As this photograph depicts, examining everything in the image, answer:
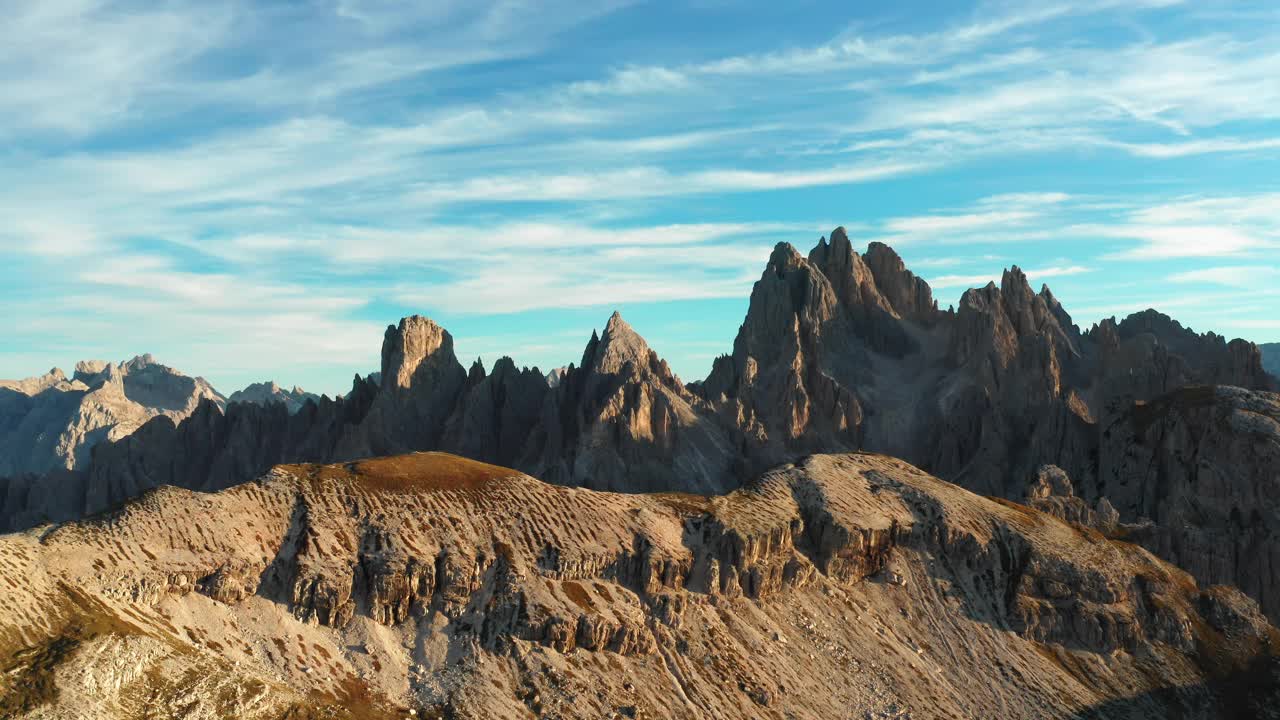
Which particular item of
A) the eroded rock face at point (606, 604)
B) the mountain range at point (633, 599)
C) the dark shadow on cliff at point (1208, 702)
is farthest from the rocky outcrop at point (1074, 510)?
the dark shadow on cliff at point (1208, 702)

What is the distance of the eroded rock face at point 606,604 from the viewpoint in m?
85.5

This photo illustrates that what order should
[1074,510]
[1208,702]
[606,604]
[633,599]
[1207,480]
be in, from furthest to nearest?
[1207,480] → [1074,510] → [1208,702] → [633,599] → [606,604]

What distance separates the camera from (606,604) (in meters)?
103

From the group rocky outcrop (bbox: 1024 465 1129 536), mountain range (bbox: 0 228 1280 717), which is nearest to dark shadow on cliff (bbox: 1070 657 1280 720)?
mountain range (bbox: 0 228 1280 717)

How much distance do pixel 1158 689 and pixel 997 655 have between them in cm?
1629

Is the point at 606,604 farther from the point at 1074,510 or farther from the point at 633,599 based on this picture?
the point at 1074,510

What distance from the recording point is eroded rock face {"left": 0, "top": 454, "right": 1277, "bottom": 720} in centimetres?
8550

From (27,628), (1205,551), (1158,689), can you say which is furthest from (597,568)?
(1205,551)

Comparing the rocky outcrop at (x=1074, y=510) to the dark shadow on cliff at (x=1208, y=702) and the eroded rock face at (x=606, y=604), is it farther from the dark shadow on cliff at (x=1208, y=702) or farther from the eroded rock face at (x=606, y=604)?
the dark shadow on cliff at (x=1208, y=702)

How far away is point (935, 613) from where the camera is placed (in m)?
117

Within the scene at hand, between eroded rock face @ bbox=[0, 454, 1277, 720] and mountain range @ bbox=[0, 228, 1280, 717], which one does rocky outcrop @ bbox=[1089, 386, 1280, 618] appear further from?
eroded rock face @ bbox=[0, 454, 1277, 720]

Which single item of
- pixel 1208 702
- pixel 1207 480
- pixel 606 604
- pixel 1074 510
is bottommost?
pixel 1208 702

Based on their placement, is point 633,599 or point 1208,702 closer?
point 633,599

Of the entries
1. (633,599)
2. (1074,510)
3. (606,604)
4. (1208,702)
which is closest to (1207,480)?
(1074,510)
